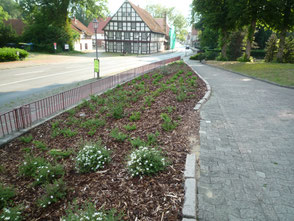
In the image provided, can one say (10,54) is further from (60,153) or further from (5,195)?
(5,195)

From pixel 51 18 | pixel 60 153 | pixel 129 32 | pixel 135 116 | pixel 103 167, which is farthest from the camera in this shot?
pixel 129 32

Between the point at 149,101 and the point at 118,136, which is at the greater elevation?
the point at 149,101

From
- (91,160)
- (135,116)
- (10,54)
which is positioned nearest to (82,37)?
(10,54)

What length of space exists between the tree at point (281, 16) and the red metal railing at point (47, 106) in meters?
16.8

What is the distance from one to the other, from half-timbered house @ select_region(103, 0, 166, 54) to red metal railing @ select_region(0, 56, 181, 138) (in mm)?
38295

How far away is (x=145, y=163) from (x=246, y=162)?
2308mm

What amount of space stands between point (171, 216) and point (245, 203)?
4.17ft

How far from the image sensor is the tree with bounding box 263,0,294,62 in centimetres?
2292

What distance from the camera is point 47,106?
8.68 m

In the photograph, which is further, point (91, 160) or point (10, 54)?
point (10, 54)

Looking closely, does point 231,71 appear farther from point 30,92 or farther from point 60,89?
point 30,92

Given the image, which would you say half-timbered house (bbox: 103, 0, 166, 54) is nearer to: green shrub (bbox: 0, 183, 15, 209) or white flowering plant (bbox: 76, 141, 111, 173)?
white flowering plant (bbox: 76, 141, 111, 173)

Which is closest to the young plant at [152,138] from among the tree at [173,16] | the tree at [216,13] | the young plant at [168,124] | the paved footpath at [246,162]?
the young plant at [168,124]

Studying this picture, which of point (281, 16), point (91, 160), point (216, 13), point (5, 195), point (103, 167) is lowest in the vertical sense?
point (5, 195)
